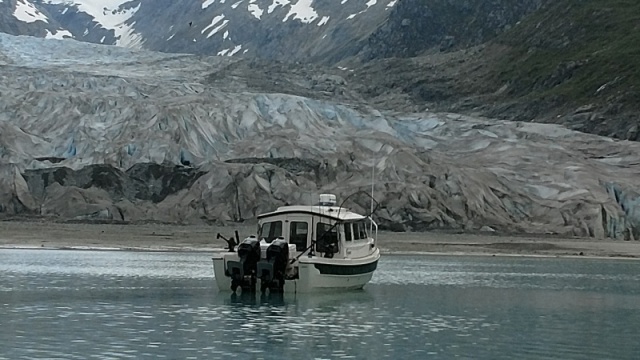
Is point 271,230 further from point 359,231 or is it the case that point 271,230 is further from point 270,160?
point 270,160

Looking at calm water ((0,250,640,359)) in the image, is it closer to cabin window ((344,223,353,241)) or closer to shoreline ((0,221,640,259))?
cabin window ((344,223,353,241))

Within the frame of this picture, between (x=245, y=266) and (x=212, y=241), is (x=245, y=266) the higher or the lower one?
the lower one

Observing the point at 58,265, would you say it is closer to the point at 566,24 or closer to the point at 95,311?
the point at 95,311

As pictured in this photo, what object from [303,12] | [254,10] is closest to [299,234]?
[303,12]

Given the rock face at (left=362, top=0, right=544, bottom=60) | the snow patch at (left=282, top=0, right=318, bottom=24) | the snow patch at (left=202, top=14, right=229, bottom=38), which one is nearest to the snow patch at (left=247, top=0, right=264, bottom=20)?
the snow patch at (left=202, top=14, right=229, bottom=38)

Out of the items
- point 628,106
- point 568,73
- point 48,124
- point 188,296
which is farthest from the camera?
point 568,73

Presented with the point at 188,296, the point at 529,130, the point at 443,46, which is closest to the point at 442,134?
the point at 529,130

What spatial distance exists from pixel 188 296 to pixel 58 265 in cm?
1046

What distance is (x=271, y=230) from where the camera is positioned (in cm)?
2619

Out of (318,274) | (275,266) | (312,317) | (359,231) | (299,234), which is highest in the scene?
(359,231)

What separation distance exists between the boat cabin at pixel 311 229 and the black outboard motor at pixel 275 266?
1.11 m

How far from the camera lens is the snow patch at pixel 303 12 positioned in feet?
596

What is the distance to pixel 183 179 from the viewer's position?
2264 inches

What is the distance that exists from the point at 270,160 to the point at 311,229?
33.9 meters
